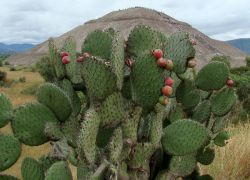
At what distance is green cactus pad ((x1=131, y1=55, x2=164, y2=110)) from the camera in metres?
2.80

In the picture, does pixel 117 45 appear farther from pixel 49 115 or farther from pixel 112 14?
pixel 112 14

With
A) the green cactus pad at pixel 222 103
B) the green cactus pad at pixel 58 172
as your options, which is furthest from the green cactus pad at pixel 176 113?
the green cactus pad at pixel 58 172

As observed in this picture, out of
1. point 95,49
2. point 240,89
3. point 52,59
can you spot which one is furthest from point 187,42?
point 240,89

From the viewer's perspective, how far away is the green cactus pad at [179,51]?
3.08m

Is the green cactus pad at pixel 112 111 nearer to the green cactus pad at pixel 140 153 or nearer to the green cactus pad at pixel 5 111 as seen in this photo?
the green cactus pad at pixel 140 153

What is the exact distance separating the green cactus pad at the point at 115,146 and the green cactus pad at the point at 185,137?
1.47 ft

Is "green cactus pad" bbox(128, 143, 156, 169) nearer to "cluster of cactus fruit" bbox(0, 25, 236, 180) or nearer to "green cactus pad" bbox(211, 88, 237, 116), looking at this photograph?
"cluster of cactus fruit" bbox(0, 25, 236, 180)

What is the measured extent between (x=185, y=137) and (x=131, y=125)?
15.7 inches

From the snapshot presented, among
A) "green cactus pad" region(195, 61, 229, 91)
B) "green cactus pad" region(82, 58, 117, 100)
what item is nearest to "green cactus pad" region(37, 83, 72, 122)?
"green cactus pad" region(82, 58, 117, 100)

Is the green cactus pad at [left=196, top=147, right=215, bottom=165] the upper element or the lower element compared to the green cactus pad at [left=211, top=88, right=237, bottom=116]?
lower

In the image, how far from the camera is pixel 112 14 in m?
103

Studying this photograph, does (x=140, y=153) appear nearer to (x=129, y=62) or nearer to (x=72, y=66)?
(x=129, y=62)

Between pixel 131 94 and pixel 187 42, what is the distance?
1.51 ft

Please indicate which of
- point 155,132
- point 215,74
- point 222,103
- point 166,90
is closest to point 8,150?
point 155,132
